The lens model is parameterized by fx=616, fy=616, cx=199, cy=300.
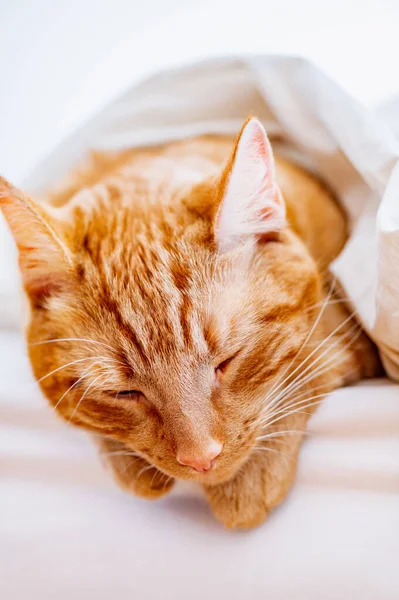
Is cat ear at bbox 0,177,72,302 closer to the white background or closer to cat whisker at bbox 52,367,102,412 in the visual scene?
cat whisker at bbox 52,367,102,412

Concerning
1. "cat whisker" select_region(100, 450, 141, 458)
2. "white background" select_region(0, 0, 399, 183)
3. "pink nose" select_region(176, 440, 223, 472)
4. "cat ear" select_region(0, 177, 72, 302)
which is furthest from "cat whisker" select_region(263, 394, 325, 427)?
→ "white background" select_region(0, 0, 399, 183)

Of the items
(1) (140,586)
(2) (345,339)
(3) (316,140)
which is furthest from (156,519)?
(3) (316,140)

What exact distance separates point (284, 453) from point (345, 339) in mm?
345

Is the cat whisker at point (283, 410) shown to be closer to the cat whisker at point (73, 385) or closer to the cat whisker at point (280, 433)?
the cat whisker at point (280, 433)

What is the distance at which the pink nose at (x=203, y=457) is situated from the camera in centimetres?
104

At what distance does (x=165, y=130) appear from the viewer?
1786mm

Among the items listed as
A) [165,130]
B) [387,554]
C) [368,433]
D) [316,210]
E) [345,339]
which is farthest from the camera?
[165,130]

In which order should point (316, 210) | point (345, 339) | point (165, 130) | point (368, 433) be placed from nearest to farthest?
point (368, 433) < point (345, 339) < point (316, 210) < point (165, 130)

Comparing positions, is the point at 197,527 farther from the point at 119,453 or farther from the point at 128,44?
the point at 128,44

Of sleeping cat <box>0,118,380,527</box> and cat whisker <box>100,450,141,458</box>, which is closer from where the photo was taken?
sleeping cat <box>0,118,380,527</box>

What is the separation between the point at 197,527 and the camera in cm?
113

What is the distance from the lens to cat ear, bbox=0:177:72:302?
106 centimetres

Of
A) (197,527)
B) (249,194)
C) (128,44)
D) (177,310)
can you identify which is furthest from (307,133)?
(197,527)

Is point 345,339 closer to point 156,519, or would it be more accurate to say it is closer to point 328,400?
point 328,400
